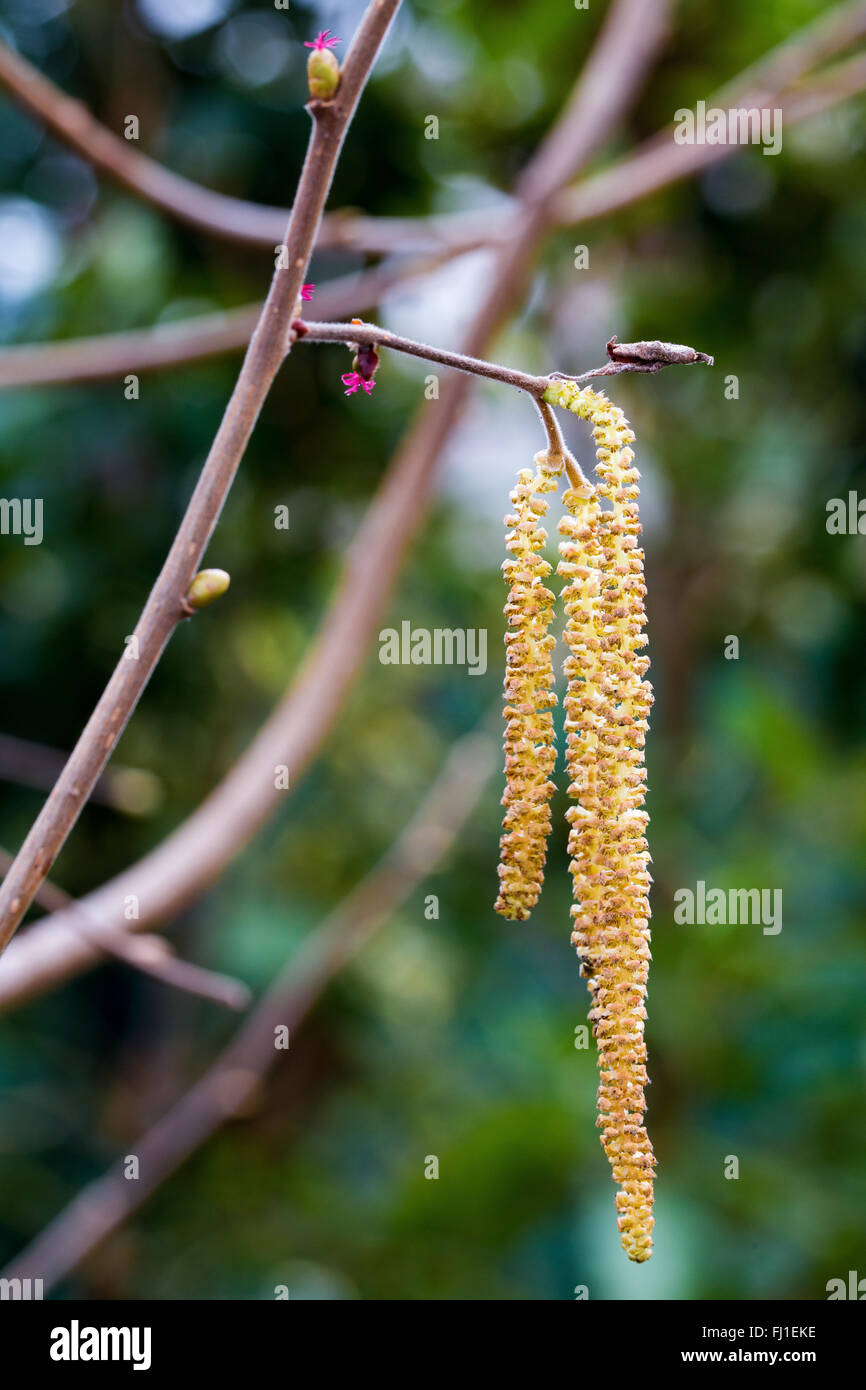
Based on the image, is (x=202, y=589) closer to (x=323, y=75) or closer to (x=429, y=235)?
(x=323, y=75)

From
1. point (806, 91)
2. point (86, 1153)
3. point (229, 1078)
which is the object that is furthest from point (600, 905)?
point (86, 1153)

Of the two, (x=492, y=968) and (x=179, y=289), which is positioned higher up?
(x=179, y=289)

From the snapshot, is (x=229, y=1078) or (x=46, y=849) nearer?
(x=46, y=849)

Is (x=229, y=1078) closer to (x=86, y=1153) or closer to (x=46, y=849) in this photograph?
(x=86, y=1153)

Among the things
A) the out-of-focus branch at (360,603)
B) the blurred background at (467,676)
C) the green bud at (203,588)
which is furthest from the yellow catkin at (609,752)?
the blurred background at (467,676)
